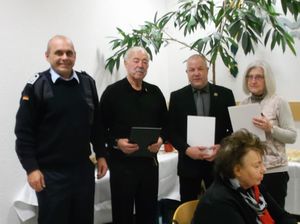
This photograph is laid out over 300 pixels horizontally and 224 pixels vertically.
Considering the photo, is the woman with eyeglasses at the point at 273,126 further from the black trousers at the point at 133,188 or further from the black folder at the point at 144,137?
the black trousers at the point at 133,188

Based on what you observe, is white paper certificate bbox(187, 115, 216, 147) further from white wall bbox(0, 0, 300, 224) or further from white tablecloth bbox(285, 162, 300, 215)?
white wall bbox(0, 0, 300, 224)

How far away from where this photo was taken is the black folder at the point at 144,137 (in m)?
1.86

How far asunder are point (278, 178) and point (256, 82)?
57cm

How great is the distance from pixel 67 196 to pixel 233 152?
2.96ft

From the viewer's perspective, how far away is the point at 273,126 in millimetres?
1855

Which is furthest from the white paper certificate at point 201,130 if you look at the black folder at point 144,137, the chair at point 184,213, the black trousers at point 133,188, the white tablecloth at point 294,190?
the white tablecloth at point 294,190

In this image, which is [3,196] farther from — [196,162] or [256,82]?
[256,82]

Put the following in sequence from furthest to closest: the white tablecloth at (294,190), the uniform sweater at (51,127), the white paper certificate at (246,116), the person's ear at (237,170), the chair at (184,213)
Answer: the white tablecloth at (294,190), the white paper certificate at (246,116), the uniform sweater at (51,127), the chair at (184,213), the person's ear at (237,170)

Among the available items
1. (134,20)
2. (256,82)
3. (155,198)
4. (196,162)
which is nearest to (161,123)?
(196,162)

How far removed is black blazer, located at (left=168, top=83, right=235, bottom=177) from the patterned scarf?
0.64 meters

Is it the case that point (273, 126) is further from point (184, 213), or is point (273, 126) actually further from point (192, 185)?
point (184, 213)

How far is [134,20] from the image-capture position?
343 cm

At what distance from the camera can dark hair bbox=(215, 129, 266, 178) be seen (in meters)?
1.33

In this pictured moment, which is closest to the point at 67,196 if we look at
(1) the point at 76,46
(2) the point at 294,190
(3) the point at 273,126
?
(3) the point at 273,126
